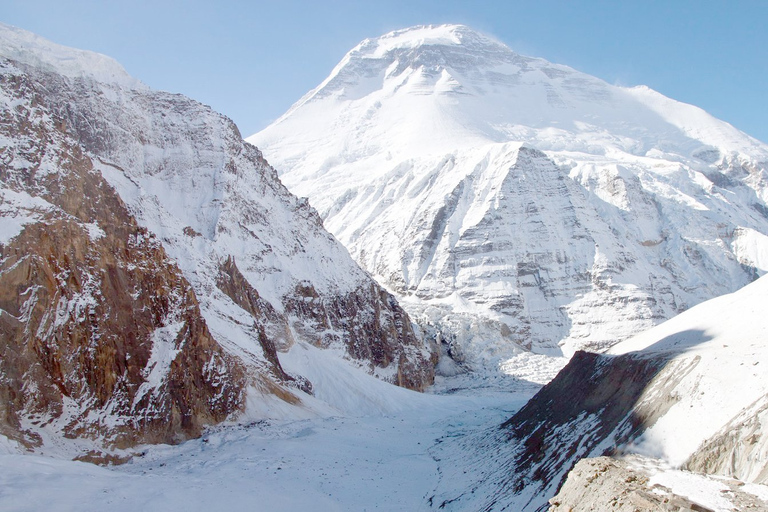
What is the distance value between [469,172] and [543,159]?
71.6 ft

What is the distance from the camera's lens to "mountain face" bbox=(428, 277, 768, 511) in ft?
50.5

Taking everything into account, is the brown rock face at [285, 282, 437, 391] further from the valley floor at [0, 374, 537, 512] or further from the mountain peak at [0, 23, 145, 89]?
the mountain peak at [0, 23, 145, 89]

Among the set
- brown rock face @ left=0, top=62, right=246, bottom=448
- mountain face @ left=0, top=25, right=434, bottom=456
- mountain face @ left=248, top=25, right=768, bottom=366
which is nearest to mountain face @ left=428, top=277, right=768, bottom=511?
brown rock face @ left=0, top=62, right=246, bottom=448

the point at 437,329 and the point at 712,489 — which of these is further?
the point at 437,329

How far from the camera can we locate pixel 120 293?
38344 millimetres

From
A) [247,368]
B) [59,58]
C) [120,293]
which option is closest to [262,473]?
[120,293]

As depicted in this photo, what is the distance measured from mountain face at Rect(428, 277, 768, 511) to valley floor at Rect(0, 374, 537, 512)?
149 inches

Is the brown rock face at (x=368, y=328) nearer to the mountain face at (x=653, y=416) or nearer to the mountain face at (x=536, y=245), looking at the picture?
the mountain face at (x=536, y=245)

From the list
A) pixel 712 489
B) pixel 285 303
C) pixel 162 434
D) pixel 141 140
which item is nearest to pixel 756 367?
pixel 712 489

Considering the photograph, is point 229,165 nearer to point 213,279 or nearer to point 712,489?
point 213,279

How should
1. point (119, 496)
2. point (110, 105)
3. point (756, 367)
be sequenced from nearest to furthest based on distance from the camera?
point (756, 367), point (119, 496), point (110, 105)

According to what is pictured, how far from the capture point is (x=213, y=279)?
63281 millimetres

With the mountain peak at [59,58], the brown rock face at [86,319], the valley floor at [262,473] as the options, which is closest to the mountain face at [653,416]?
the valley floor at [262,473]

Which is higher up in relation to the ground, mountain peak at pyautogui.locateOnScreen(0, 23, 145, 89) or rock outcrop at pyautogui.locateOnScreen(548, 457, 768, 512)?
mountain peak at pyautogui.locateOnScreen(0, 23, 145, 89)
